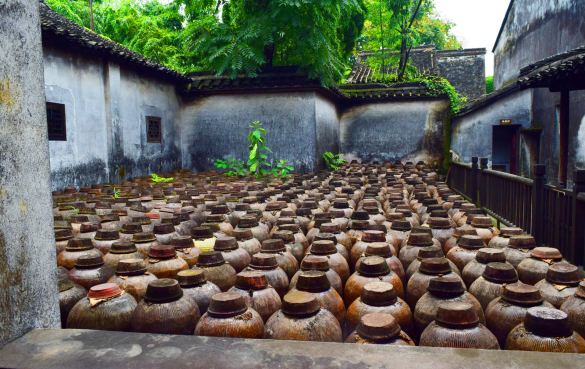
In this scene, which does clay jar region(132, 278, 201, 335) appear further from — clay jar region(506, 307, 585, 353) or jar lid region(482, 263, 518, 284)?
jar lid region(482, 263, 518, 284)

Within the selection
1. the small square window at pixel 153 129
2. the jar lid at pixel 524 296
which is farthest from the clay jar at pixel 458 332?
the small square window at pixel 153 129

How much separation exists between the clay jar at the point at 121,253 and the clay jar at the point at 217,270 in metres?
0.69

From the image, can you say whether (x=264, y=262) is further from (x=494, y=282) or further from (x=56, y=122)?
(x=56, y=122)

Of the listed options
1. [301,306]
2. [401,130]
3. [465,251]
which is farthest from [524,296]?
[401,130]

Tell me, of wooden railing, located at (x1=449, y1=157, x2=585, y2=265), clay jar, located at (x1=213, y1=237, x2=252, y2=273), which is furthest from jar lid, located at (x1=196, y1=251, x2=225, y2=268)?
wooden railing, located at (x1=449, y1=157, x2=585, y2=265)

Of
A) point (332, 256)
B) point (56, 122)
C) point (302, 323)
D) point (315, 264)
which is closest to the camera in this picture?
point (302, 323)

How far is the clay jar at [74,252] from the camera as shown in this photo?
3.60 metres

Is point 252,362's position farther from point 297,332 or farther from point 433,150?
point 433,150

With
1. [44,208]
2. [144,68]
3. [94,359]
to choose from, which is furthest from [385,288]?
[144,68]

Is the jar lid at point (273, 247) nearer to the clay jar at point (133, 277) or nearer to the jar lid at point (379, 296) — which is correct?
the clay jar at point (133, 277)

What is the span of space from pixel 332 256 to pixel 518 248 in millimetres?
1684

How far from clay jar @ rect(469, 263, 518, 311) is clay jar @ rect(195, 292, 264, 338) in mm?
1660

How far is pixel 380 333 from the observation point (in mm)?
2264

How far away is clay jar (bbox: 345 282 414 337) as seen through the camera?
2.78 metres
